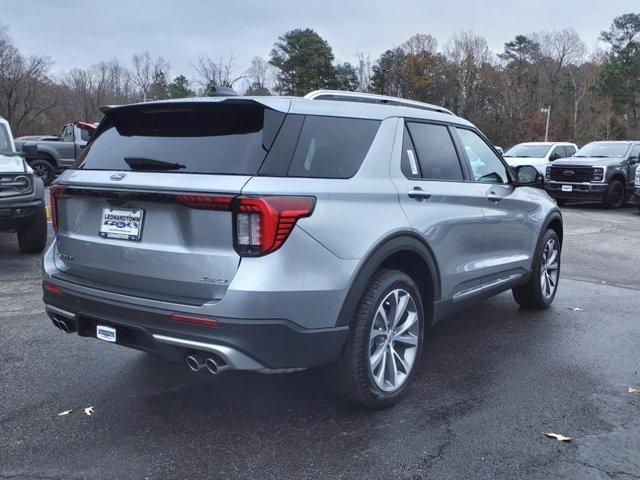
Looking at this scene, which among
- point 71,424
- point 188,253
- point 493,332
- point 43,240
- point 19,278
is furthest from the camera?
point 43,240

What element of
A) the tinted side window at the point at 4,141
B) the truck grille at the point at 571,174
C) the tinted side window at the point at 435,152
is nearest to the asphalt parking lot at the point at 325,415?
the tinted side window at the point at 435,152

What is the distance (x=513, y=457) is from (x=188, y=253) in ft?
6.31

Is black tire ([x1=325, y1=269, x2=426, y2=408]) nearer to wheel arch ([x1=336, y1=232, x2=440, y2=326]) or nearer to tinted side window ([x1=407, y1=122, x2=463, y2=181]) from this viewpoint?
wheel arch ([x1=336, y1=232, x2=440, y2=326])

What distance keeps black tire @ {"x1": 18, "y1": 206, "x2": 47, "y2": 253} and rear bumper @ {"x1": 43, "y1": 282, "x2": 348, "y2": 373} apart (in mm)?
5489

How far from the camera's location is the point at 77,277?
3.41 metres

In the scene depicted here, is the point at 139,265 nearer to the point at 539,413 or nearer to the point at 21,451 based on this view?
the point at 21,451

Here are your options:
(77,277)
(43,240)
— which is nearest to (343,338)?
(77,277)

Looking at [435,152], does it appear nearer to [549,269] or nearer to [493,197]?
[493,197]

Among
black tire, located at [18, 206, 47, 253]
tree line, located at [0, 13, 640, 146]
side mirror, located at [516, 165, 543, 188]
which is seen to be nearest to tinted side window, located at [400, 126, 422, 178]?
side mirror, located at [516, 165, 543, 188]

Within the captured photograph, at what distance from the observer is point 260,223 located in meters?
2.80

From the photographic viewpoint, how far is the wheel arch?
313cm

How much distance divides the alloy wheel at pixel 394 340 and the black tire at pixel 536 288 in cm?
228

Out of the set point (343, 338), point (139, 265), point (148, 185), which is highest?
point (148, 185)

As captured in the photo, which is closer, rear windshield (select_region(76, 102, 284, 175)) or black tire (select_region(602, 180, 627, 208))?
rear windshield (select_region(76, 102, 284, 175))
